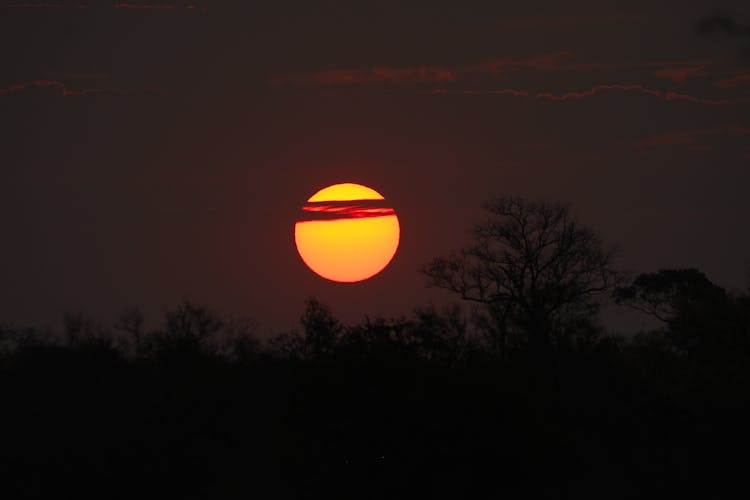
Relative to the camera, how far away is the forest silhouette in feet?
121

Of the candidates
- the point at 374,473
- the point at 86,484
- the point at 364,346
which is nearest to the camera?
the point at 374,473

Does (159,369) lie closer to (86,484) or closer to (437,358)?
(86,484)

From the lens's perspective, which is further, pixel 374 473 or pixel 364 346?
pixel 364 346

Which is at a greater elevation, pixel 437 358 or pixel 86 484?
pixel 437 358

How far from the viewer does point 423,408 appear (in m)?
36.9

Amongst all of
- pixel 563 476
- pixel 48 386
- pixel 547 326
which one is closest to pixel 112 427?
pixel 48 386

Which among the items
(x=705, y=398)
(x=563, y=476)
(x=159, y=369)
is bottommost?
(x=563, y=476)

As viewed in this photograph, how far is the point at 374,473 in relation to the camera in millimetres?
36812

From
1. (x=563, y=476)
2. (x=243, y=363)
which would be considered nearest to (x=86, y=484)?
(x=563, y=476)

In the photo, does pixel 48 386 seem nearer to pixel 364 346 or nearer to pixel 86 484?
pixel 86 484

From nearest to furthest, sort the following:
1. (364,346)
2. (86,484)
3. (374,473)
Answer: (374,473) → (364,346) → (86,484)

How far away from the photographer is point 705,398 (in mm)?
54688

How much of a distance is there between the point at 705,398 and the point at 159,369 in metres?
26.1

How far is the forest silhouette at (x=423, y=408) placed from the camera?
3694 cm
